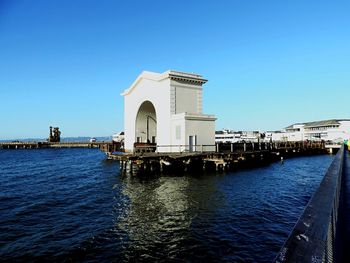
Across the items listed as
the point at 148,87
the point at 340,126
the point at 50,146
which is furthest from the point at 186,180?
→ the point at 50,146

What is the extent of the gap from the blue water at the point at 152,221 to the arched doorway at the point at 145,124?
23.1 meters

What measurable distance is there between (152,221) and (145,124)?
34.7 metres

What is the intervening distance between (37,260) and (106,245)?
2.55 m

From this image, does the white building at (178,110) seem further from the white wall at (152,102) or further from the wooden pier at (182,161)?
the wooden pier at (182,161)

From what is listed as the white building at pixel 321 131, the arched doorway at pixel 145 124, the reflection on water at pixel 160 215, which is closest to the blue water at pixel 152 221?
the reflection on water at pixel 160 215

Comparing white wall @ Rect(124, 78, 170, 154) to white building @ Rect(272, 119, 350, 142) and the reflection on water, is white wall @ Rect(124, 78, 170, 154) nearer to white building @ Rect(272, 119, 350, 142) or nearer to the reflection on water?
the reflection on water

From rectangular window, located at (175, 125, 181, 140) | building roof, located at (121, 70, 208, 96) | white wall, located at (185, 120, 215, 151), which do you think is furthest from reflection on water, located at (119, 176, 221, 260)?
building roof, located at (121, 70, 208, 96)

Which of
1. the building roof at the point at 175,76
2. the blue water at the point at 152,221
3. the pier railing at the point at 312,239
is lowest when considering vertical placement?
the blue water at the point at 152,221

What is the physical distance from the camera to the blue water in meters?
10.1

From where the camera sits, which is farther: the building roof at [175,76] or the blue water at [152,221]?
the building roof at [175,76]

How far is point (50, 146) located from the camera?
130 m

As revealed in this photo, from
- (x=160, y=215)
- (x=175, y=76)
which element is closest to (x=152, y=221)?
(x=160, y=215)

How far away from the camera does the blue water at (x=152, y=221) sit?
10.1 m

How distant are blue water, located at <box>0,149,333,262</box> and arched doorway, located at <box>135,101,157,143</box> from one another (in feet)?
75.9
